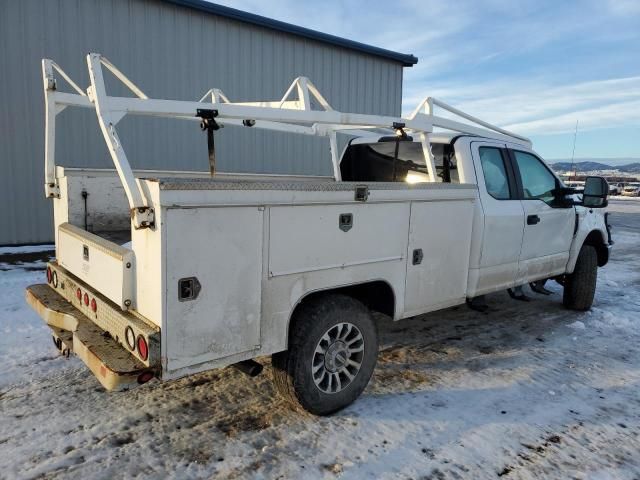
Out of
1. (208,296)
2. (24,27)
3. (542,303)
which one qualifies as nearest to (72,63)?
(24,27)

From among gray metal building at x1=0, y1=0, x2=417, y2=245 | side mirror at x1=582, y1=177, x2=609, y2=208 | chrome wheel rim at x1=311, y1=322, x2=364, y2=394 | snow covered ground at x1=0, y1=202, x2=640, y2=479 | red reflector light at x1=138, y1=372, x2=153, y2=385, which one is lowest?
snow covered ground at x1=0, y1=202, x2=640, y2=479

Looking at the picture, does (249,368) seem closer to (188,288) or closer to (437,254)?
(188,288)

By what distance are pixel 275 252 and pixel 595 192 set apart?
4037 mm

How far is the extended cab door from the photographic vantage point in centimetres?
489

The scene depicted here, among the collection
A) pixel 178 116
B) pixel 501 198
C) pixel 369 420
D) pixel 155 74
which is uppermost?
pixel 155 74

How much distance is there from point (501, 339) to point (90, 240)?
155 inches

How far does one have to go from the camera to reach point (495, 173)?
182 inches

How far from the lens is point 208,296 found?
8.69 ft

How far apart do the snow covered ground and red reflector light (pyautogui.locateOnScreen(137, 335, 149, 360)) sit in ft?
2.22

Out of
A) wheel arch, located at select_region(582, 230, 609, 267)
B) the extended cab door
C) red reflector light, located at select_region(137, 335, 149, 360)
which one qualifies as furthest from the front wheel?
wheel arch, located at select_region(582, 230, 609, 267)

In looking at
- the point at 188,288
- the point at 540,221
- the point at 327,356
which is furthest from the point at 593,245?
the point at 188,288

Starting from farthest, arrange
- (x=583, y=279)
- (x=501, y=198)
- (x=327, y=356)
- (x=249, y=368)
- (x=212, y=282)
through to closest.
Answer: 1. (x=583, y=279)
2. (x=501, y=198)
3. (x=327, y=356)
4. (x=249, y=368)
5. (x=212, y=282)

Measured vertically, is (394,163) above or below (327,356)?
above

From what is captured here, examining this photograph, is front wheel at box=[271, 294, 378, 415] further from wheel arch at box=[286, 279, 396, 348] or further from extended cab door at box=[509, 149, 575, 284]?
extended cab door at box=[509, 149, 575, 284]
